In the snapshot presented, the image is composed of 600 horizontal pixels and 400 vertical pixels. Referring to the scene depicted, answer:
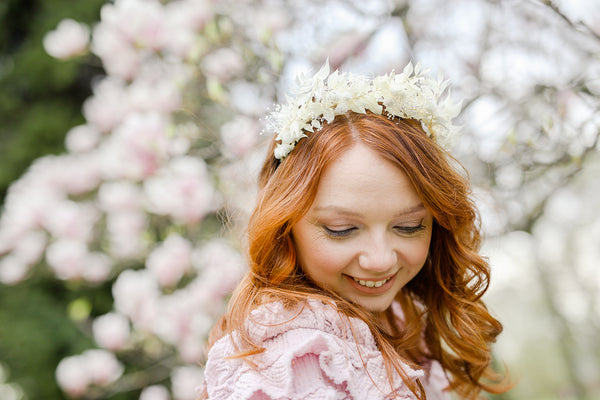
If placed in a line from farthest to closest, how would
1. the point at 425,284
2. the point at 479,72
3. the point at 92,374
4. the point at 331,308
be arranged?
1. the point at 92,374
2. the point at 479,72
3. the point at 425,284
4. the point at 331,308

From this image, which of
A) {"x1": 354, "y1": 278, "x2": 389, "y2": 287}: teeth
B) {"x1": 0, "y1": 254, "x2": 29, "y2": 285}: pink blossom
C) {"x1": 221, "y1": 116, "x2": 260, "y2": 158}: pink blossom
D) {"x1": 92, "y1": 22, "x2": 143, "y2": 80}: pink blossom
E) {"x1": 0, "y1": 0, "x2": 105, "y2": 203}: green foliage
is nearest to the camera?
{"x1": 354, "y1": 278, "x2": 389, "y2": 287}: teeth

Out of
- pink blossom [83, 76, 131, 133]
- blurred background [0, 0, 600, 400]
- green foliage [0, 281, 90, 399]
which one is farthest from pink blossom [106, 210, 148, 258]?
green foliage [0, 281, 90, 399]

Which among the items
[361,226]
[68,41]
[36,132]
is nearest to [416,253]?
[361,226]

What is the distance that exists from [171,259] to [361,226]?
1.56 meters

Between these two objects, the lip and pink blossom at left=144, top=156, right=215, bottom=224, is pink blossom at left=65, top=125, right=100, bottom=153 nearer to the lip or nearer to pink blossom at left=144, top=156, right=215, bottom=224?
pink blossom at left=144, top=156, right=215, bottom=224

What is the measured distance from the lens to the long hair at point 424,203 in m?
1.37

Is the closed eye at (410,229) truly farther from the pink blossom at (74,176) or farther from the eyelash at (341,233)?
the pink blossom at (74,176)

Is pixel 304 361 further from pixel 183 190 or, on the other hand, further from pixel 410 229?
pixel 183 190

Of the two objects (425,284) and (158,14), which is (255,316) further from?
(158,14)

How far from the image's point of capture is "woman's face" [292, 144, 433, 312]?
1.32 metres

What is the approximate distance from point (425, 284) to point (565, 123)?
2.56 feet

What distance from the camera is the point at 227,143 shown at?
234cm

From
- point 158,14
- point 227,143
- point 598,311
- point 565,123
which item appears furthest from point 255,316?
point 598,311

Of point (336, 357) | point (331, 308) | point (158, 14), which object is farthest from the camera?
point (158, 14)
